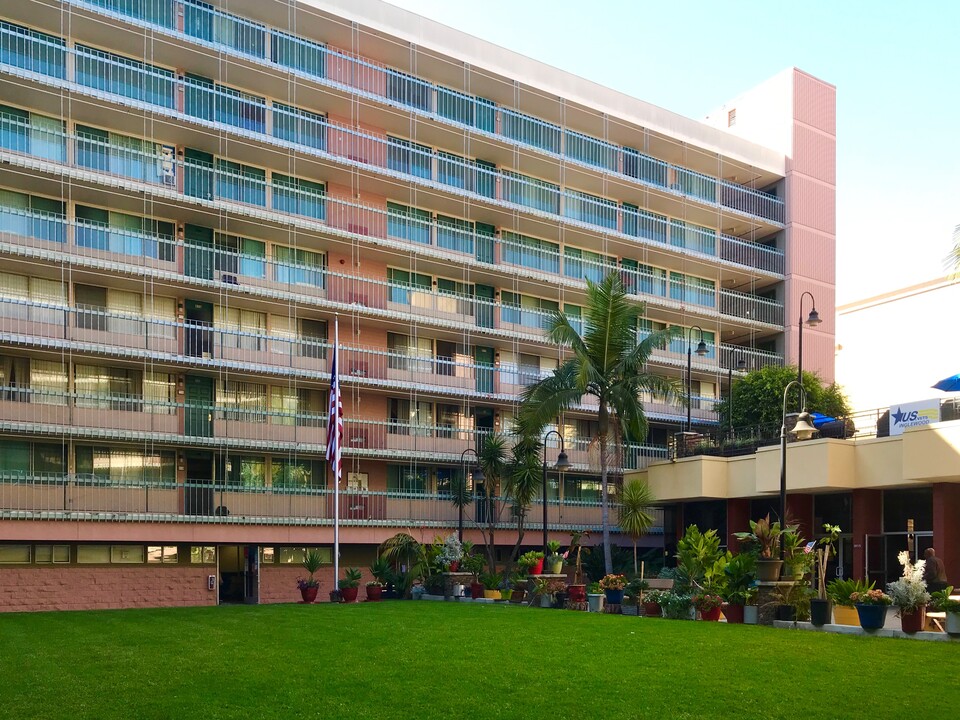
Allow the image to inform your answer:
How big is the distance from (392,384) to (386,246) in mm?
5667

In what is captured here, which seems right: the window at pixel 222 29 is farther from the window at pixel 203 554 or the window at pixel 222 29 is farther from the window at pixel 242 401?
the window at pixel 203 554

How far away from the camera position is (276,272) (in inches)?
1607

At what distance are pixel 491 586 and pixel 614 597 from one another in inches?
304

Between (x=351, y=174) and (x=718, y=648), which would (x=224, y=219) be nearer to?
(x=351, y=174)

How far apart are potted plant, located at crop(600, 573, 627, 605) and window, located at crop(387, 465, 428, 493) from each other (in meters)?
16.5

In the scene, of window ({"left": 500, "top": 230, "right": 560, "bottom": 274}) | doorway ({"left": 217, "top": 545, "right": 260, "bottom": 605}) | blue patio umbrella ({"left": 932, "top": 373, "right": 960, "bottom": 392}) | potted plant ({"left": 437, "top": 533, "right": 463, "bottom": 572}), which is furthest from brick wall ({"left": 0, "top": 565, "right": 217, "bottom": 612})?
blue patio umbrella ({"left": 932, "top": 373, "right": 960, "bottom": 392})

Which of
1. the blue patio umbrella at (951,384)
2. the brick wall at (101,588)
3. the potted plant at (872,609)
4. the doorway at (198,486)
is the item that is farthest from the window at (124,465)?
the blue patio umbrella at (951,384)

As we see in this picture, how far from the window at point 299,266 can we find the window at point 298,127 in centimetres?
430

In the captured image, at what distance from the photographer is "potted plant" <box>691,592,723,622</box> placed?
24266 mm

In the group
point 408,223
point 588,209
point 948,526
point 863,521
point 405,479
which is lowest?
point 863,521

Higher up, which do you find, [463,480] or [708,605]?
[463,480]

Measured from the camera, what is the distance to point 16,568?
3412cm

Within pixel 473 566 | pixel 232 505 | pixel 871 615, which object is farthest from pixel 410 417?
pixel 871 615

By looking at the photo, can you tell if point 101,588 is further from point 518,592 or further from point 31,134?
point 31,134
